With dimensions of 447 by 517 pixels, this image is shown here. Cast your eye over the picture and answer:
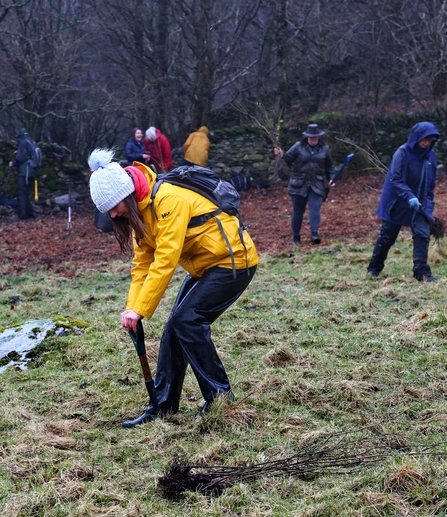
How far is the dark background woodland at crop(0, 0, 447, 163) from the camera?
67.5ft

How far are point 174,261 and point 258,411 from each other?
4.26 ft

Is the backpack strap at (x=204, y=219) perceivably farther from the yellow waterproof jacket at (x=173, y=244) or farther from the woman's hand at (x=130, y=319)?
the woman's hand at (x=130, y=319)

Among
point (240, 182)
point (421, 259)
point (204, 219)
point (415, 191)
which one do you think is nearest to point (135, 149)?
point (240, 182)

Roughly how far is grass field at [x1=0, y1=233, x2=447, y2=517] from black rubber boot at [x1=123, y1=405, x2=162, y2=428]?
10 cm

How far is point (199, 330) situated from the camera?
4.49 metres

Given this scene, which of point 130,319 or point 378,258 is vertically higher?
point 130,319

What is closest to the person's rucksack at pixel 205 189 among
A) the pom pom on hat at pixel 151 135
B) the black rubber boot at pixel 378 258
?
the black rubber boot at pixel 378 258

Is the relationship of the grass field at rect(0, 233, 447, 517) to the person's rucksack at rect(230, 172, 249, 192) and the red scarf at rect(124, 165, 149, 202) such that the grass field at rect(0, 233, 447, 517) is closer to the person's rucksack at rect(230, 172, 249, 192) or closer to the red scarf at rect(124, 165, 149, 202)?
the red scarf at rect(124, 165, 149, 202)

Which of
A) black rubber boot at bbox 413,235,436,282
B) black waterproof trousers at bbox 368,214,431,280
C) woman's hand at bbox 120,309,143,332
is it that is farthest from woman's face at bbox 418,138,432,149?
woman's hand at bbox 120,309,143,332

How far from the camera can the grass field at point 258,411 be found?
3.55 meters

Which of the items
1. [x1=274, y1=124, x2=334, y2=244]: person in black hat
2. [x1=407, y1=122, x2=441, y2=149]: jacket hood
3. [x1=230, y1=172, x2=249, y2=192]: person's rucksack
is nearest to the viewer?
[x1=407, y1=122, x2=441, y2=149]: jacket hood

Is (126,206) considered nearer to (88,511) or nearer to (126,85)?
(88,511)

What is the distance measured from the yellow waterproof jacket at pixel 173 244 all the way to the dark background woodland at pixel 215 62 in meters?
15.8

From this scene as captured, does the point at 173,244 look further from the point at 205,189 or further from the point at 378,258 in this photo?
the point at 378,258
